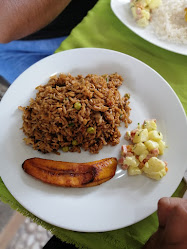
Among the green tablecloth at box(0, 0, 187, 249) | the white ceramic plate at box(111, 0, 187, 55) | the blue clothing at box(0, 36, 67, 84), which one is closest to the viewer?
the green tablecloth at box(0, 0, 187, 249)

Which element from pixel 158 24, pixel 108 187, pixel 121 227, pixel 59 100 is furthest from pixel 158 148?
pixel 158 24

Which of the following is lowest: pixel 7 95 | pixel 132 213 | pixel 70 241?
pixel 70 241

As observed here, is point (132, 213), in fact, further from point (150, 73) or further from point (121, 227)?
point (150, 73)

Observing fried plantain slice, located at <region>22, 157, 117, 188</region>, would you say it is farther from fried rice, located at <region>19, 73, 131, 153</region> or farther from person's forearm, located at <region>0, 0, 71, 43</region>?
person's forearm, located at <region>0, 0, 71, 43</region>

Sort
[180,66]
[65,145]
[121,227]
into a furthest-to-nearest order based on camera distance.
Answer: [180,66], [65,145], [121,227]

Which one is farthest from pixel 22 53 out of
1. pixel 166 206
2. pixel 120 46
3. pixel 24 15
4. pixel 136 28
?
pixel 166 206

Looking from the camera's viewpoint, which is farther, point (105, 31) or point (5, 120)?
point (105, 31)

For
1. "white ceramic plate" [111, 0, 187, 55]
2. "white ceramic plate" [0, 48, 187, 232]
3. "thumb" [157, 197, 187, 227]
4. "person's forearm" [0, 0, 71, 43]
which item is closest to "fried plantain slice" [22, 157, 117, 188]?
"white ceramic plate" [0, 48, 187, 232]
